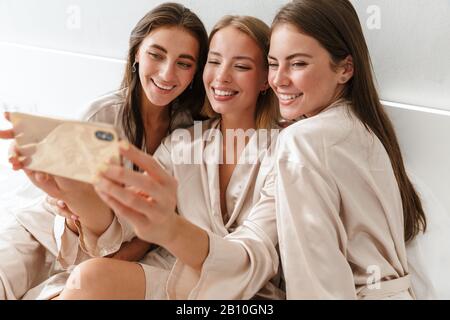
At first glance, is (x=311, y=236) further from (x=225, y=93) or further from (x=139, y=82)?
(x=139, y=82)

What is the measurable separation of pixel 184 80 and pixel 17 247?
583 millimetres

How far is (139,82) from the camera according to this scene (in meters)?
1.58

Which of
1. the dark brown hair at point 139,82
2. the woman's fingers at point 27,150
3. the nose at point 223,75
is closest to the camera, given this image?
the woman's fingers at point 27,150

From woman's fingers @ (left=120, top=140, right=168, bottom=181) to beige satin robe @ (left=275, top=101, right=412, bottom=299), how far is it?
1.06 feet

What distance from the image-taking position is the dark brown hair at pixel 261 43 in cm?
140

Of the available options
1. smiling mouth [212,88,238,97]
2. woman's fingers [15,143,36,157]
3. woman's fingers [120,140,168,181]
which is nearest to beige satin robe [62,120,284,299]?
smiling mouth [212,88,238,97]

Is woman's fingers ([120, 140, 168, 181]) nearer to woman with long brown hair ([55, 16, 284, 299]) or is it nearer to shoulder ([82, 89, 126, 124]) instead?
woman with long brown hair ([55, 16, 284, 299])

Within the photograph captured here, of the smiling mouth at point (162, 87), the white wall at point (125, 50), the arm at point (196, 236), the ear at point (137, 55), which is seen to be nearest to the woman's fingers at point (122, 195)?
the arm at point (196, 236)

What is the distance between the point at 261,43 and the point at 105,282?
2.17 feet

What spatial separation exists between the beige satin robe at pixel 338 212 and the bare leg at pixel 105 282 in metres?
0.31

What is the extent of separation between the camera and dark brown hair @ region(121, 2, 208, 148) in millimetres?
1483

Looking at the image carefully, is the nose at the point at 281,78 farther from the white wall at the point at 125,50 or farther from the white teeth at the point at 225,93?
the white wall at the point at 125,50

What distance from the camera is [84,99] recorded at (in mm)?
2203
